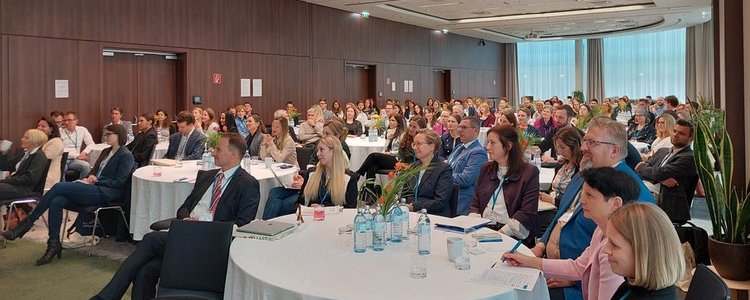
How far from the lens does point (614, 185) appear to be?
295 cm

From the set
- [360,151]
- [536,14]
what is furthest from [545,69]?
[360,151]

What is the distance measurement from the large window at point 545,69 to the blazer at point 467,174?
2281 centimetres

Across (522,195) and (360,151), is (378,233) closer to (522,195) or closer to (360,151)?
(522,195)

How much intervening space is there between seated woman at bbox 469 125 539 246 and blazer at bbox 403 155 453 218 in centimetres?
31

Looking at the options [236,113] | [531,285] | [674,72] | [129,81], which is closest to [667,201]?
[531,285]

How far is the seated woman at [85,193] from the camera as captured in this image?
6.17 meters

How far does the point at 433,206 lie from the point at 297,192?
4.64ft

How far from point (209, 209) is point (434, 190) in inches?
70.7

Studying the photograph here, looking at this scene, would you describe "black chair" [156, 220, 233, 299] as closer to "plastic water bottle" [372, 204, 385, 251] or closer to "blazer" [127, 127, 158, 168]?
"plastic water bottle" [372, 204, 385, 251]

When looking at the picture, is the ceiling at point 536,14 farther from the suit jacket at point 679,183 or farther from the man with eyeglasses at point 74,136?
the suit jacket at point 679,183

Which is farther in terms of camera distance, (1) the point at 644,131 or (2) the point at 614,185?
(1) the point at 644,131

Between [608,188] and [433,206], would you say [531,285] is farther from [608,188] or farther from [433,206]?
[433,206]

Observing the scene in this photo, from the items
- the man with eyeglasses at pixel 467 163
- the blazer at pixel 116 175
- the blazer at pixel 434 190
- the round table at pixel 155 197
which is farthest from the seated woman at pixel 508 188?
the blazer at pixel 116 175

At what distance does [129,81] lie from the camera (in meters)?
12.6
